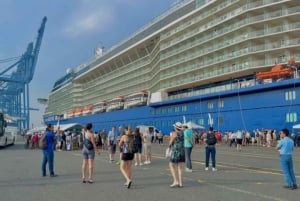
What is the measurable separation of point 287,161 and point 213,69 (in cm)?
4309

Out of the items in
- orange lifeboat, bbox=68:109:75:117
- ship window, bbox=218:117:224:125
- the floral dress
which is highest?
orange lifeboat, bbox=68:109:75:117

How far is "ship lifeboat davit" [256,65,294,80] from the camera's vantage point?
136ft

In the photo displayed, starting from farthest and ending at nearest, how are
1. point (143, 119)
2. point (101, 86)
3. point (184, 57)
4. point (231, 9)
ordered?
point (101, 86) → point (143, 119) → point (184, 57) → point (231, 9)

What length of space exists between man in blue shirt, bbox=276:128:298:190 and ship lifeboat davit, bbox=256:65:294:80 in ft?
103

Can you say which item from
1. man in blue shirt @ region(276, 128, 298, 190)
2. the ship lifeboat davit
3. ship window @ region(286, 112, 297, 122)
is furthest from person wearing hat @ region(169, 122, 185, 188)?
the ship lifeboat davit

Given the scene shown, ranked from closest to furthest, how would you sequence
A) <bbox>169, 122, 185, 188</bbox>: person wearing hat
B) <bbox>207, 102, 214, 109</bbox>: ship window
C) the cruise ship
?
<bbox>169, 122, 185, 188</bbox>: person wearing hat < the cruise ship < <bbox>207, 102, 214, 109</bbox>: ship window

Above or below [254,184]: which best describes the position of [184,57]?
above

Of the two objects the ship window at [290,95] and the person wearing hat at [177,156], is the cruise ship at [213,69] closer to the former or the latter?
the ship window at [290,95]

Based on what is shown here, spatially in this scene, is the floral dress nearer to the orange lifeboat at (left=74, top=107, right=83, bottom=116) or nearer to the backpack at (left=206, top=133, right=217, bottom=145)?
the backpack at (left=206, top=133, right=217, bottom=145)

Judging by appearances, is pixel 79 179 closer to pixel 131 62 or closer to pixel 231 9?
pixel 231 9

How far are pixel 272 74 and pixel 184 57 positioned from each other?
65.5 ft

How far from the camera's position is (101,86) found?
314 feet

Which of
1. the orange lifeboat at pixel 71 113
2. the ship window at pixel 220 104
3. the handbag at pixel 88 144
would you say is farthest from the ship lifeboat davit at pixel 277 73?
the orange lifeboat at pixel 71 113

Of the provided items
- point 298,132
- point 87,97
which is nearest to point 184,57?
point 298,132
